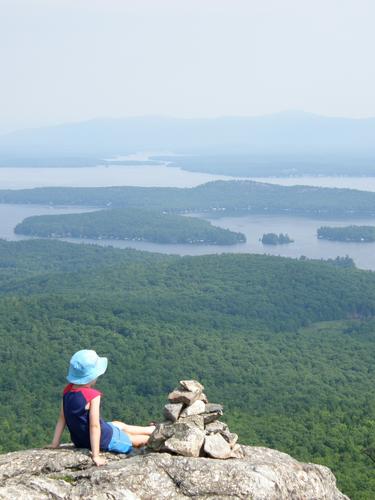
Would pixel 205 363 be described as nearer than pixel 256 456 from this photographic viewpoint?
No

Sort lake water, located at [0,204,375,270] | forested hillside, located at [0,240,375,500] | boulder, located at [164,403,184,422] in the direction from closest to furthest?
boulder, located at [164,403,184,422] → forested hillside, located at [0,240,375,500] → lake water, located at [0,204,375,270]

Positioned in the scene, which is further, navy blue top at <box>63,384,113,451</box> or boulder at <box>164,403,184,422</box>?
boulder at <box>164,403,184,422</box>

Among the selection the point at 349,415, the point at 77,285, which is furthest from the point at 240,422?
the point at 77,285

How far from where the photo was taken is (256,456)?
995 cm

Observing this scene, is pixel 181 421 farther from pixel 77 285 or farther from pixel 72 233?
pixel 72 233

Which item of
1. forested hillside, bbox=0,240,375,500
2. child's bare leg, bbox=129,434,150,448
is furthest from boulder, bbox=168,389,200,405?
forested hillside, bbox=0,240,375,500

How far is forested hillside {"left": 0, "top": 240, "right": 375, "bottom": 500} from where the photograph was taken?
35.0 metres

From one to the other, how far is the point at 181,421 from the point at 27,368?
3866cm

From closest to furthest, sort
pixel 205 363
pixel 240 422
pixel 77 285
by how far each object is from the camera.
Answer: pixel 240 422 → pixel 205 363 → pixel 77 285

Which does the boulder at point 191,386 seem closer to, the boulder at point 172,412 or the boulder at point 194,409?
the boulder at point 194,409

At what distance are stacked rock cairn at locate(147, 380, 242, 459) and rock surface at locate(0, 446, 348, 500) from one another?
17 centimetres

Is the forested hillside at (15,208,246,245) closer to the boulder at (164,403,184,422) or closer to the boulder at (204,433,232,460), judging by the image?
the boulder at (164,403,184,422)

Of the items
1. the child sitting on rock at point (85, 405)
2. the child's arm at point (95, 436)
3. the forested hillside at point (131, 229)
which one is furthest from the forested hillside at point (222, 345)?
the forested hillside at point (131, 229)

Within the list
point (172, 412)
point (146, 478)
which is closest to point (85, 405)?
point (172, 412)
